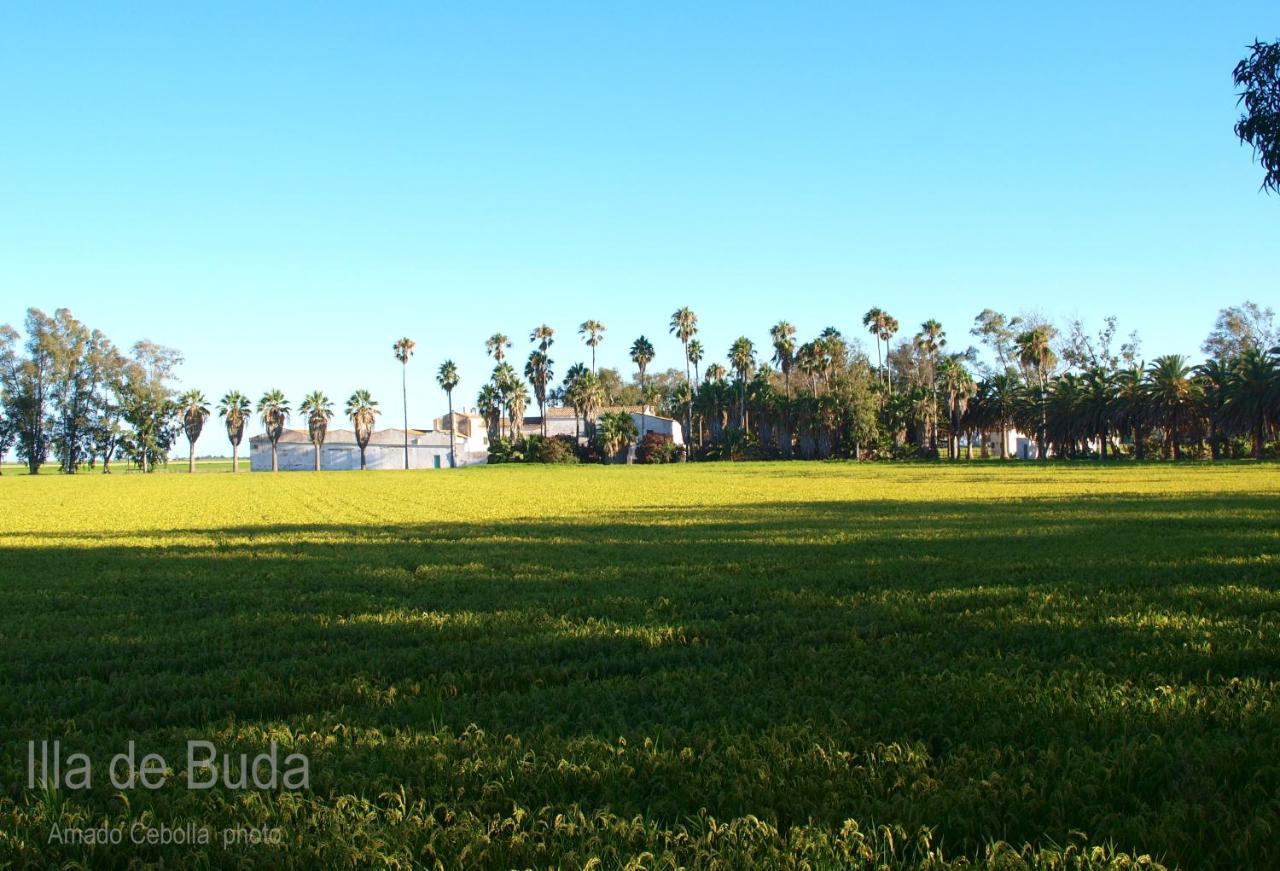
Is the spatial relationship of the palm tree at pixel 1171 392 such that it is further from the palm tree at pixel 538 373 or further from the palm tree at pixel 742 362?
the palm tree at pixel 538 373

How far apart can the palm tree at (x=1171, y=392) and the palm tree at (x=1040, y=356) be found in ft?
36.2

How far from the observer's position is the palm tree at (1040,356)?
94.8m

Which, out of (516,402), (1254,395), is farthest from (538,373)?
(1254,395)

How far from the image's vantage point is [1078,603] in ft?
31.6

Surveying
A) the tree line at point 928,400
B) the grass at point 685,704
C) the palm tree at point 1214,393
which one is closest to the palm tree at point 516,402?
the tree line at point 928,400

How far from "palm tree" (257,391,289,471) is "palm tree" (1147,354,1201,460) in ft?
306

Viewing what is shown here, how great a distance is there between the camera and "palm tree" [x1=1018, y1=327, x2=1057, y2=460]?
311 feet

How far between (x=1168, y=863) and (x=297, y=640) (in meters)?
7.25

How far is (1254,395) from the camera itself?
72062mm

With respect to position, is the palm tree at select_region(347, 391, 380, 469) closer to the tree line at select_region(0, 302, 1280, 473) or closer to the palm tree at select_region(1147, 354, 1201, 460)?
the tree line at select_region(0, 302, 1280, 473)

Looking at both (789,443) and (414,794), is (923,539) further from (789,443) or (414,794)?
(789,443)

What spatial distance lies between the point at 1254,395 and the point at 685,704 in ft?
266

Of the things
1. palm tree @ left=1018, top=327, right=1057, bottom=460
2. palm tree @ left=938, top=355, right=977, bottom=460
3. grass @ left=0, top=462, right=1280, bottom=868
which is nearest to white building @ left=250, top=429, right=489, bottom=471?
palm tree @ left=938, top=355, right=977, bottom=460

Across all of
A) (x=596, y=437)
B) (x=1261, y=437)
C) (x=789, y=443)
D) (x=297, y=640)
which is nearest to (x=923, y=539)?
(x=297, y=640)
